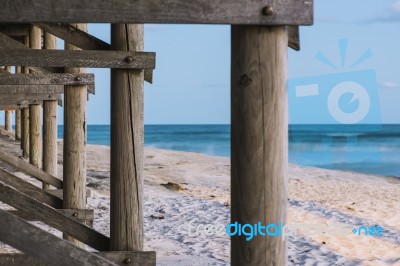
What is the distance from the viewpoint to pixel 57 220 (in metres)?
4.64

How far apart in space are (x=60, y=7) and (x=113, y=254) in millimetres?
2210

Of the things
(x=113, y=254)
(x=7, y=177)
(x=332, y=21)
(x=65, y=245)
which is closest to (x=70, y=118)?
(x=7, y=177)

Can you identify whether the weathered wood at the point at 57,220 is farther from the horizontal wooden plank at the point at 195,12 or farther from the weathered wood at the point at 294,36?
the horizontal wooden plank at the point at 195,12

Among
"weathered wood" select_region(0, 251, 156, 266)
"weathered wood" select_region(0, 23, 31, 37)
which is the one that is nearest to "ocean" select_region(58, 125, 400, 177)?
"weathered wood" select_region(0, 23, 31, 37)

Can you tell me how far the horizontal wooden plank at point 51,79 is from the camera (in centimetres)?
572

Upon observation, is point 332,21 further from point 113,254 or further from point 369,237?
point 113,254

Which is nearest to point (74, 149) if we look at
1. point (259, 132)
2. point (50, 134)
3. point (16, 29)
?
point (50, 134)

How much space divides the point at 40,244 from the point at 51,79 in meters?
3.16

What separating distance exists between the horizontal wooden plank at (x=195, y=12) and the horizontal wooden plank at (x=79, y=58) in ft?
5.73

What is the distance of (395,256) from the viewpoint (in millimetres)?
7988

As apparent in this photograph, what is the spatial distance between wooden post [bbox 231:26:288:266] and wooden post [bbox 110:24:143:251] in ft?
5.52

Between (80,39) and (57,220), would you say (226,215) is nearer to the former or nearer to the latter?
(57,220)

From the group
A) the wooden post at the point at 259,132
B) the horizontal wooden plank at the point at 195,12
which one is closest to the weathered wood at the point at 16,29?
the horizontal wooden plank at the point at 195,12

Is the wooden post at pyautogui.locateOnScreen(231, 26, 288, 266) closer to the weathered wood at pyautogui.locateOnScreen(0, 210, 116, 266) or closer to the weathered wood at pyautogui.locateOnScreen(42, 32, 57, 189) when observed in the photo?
the weathered wood at pyautogui.locateOnScreen(0, 210, 116, 266)
